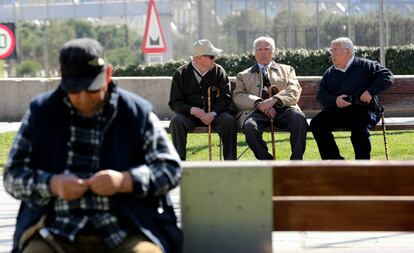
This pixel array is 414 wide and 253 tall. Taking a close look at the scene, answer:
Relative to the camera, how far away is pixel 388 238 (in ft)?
23.0

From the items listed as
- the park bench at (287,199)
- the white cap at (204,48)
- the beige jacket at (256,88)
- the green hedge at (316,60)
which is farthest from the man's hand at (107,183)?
the green hedge at (316,60)

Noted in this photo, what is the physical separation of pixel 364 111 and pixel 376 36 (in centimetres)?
2102

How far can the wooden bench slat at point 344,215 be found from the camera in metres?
4.71

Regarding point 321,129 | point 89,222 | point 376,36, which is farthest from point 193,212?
point 376,36

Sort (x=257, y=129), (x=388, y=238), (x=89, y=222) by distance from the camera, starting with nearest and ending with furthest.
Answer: (x=89, y=222) < (x=388, y=238) < (x=257, y=129)

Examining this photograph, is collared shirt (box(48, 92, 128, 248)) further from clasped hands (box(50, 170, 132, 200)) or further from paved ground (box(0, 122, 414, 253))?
paved ground (box(0, 122, 414, 253))

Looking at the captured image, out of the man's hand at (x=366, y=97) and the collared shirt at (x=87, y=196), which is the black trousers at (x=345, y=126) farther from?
the collared shirt at (x=87, y=196)

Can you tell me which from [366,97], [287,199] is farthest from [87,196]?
[366,97]

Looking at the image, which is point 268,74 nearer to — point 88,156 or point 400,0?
point 88,156

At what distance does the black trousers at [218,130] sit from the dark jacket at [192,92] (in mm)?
87

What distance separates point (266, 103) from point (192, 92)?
79 centimetres

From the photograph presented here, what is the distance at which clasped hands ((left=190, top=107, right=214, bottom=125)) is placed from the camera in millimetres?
9953

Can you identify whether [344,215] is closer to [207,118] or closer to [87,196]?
[87,196]

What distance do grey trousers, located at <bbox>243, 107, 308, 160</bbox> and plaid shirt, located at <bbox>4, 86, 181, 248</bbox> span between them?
540 cm
